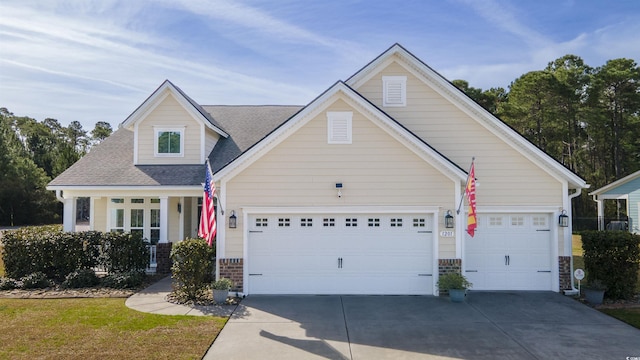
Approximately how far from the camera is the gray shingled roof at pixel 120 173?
14.4 m

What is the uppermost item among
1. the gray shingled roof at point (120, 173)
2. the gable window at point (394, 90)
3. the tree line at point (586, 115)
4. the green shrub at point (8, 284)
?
the tree line at point (586, 115)

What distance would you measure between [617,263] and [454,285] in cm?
429

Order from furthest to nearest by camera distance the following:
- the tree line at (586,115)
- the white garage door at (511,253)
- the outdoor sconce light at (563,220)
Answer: the tree line at (586,115) < the white garage door at (511,253) < the outdoor sconce light at (563,220)

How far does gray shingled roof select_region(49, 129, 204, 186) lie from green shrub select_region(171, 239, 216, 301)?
3850 millimetres

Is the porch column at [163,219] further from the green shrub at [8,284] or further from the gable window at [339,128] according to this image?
the gable window at [339,128]

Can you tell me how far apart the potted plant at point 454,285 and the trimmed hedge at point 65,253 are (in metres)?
9.12

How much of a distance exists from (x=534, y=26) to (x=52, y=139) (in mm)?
76135

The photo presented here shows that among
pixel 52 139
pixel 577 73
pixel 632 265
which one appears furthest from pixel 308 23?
pixel 52 139

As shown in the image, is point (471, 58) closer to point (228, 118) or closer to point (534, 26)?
point (534, 26)

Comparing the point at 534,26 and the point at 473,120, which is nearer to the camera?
the point at 473,120

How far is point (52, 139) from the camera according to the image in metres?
69.7

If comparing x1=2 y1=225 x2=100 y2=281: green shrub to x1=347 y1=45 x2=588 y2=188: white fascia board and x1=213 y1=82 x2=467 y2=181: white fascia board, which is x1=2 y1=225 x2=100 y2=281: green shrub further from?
x1=347 y1=45 x2=588 y2=188: white fascia board

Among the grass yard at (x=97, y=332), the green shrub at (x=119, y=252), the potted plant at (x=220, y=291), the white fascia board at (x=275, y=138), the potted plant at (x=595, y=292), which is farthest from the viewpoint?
the green shrub at (x=119, y=252)

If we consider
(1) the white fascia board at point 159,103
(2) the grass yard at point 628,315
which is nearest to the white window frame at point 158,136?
(1) the white fascia board at point 159,103
